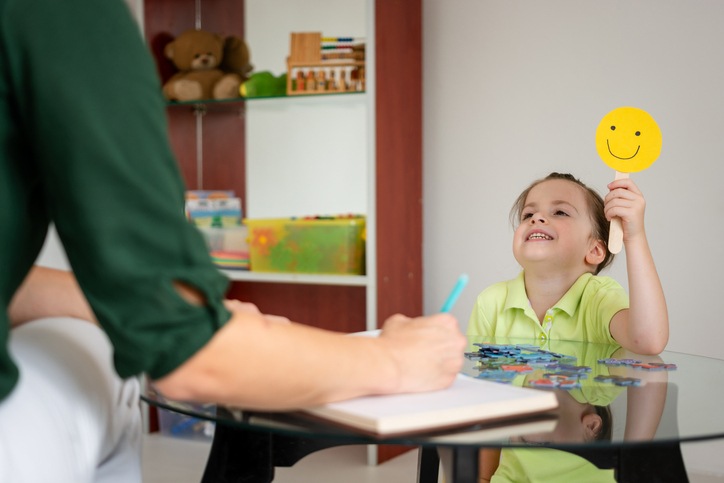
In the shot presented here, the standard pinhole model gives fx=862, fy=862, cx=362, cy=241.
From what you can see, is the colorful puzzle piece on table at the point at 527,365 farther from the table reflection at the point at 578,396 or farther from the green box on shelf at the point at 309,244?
the green box on shelf at the point at 309,244

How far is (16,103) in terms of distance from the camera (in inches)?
24.3

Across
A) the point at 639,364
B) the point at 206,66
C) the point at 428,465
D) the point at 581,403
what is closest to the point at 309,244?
the point at 206,66

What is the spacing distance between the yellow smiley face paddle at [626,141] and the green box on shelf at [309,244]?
1440 mm

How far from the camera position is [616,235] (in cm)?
149

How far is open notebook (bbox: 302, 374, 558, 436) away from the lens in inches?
29.1

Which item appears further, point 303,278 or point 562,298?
point 303,278

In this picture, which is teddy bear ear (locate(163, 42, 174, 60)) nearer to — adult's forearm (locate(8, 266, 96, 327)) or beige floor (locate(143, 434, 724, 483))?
beige floor (locate(143, 434, 724, 483))

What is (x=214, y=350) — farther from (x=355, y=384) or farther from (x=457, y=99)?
(x=457, y=99)

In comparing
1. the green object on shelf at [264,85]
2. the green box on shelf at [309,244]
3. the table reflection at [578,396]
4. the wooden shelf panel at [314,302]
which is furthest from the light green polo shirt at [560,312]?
the green object on shelf at [264,85]

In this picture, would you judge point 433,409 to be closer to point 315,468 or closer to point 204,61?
point 315,468

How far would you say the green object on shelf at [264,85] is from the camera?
306cm

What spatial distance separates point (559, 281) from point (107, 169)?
1.43 meters

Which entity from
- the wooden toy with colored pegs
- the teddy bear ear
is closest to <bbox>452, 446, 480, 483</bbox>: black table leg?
the wooden toy with colored pegs

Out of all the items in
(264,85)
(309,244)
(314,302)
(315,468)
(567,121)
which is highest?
(264,85)
